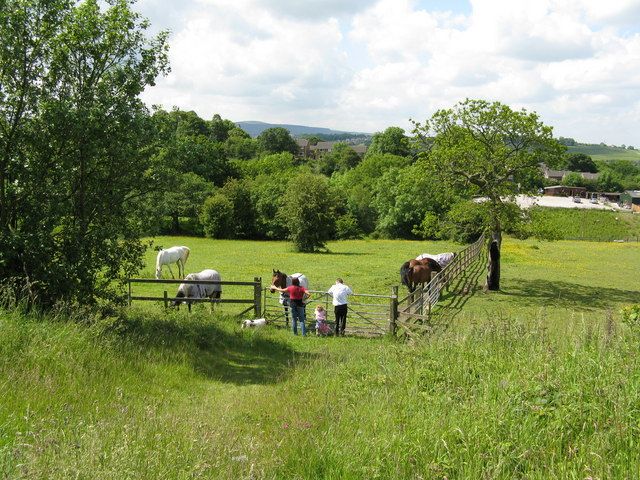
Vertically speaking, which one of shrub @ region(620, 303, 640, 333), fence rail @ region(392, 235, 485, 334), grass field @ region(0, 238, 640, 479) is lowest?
fence rail @ region(392, 235, 485, 334)

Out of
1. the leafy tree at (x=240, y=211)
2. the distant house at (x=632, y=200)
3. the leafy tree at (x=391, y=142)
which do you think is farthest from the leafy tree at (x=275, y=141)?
the distant house at (x=632, y=200)

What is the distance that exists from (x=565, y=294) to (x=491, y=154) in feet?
A: 25.1

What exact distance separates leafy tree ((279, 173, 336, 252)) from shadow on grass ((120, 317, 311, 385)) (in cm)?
3189

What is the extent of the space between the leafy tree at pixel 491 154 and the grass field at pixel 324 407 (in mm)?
17605

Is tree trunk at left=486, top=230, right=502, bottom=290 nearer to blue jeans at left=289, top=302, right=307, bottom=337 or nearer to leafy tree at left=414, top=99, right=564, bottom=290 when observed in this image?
leafy tree at left=414, top=99, right=564, bottom=290

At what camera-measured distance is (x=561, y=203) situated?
89.1m

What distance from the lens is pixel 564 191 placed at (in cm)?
13050

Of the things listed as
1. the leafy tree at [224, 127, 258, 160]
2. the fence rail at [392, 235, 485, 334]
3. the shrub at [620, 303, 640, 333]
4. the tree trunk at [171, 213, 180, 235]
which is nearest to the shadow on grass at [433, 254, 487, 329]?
the fence rail at [392, 235, 485, 334]

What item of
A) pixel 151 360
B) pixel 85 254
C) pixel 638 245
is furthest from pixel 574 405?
pixel 638 245

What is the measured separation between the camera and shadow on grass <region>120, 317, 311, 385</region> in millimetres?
10289

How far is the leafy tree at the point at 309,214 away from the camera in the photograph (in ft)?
153

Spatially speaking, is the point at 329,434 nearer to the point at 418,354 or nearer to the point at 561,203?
the point at 418,354

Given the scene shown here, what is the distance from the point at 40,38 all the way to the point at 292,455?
10.3 m

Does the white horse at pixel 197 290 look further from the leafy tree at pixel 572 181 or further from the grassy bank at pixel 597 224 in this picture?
the leafy tree at pixel 572 181
